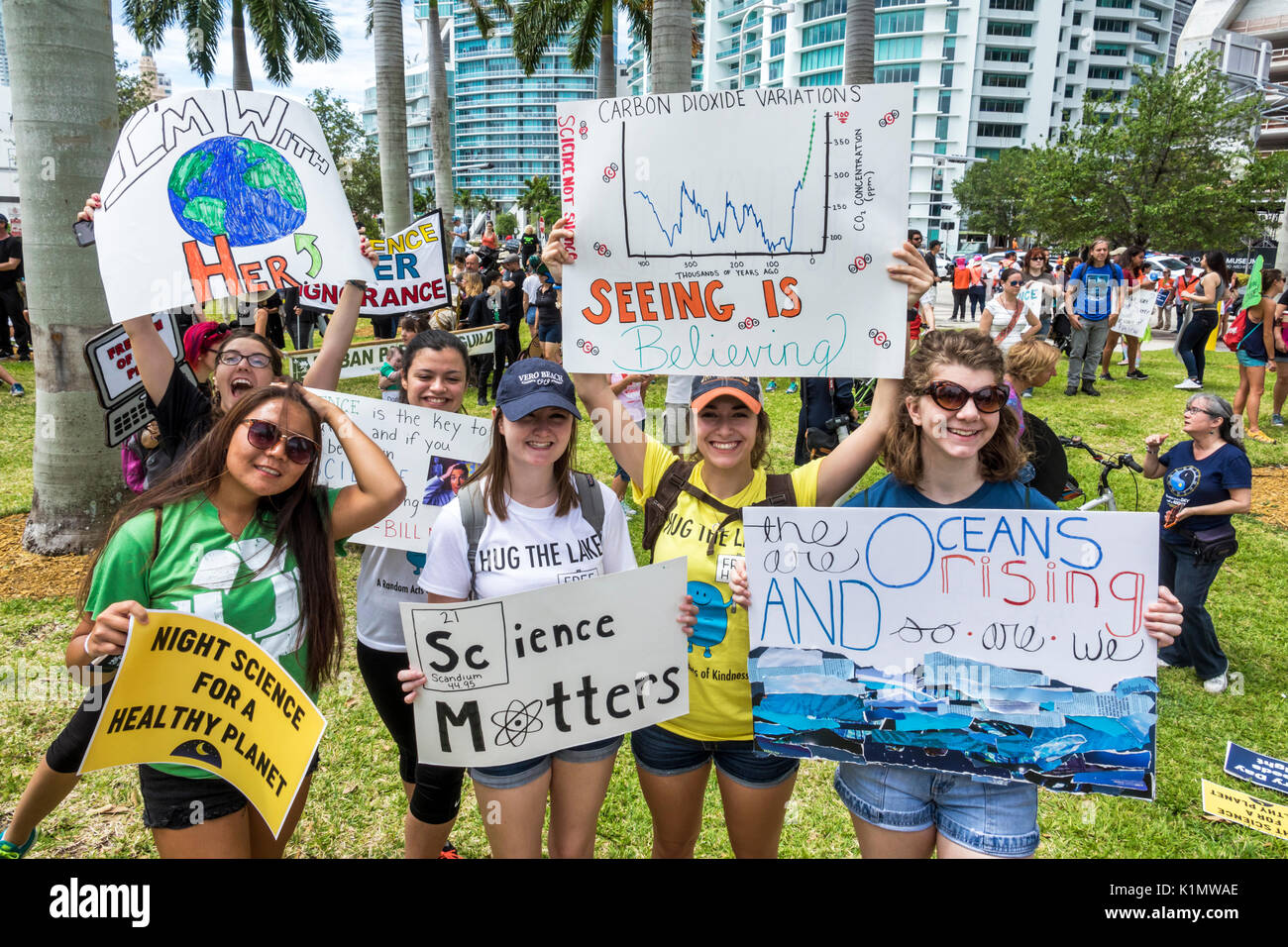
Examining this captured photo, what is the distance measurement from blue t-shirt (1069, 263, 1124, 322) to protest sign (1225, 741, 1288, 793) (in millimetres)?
9494

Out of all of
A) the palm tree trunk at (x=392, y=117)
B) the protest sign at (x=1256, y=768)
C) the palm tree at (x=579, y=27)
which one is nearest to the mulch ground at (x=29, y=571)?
the protest sign at (x=1256, y=768)

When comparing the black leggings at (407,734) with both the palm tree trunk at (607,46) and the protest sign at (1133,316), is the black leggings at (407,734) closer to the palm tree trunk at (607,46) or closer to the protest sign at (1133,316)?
the protest sign at (1133,316)

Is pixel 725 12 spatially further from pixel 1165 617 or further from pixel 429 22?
pixel 1165 617

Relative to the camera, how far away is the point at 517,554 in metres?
2.54

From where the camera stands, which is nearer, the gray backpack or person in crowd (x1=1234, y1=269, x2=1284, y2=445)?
the gray backpack

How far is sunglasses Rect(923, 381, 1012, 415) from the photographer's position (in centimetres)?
234

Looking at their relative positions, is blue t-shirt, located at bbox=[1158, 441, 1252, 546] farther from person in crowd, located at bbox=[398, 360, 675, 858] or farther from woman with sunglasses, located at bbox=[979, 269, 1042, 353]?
woman with sunglasses, located at bbox=[979, 269, 1042, 353]

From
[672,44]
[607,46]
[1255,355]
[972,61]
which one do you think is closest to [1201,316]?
[1255,355]

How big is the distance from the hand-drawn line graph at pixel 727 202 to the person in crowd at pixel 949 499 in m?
0.61

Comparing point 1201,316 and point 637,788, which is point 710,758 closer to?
point 637,788

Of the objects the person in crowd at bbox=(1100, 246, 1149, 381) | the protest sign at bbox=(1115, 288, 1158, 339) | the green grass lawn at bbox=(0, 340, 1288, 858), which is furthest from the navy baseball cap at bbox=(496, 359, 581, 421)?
the protest sign at bbox=(1115, 288, 1158, 339)

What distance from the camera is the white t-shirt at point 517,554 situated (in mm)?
2502

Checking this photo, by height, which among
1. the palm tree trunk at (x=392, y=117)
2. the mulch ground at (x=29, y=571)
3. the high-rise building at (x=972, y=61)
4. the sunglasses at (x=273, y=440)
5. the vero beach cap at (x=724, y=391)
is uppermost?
the high-rise building at (x=972, y=61)

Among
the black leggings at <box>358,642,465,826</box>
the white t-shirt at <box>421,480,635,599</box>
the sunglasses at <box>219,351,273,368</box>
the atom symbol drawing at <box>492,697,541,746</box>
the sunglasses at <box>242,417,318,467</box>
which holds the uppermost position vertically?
the sunglasses at <box>219,351,273,368</box>
